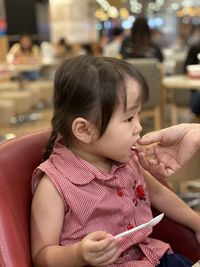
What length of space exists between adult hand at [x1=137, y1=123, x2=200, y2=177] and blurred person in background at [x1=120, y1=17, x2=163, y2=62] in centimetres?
369

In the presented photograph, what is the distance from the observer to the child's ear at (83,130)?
38.1 inches

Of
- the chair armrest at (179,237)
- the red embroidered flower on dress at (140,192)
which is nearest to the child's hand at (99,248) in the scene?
the red embroidered flower on dress at (140,192)

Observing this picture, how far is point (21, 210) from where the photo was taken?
0.98 m

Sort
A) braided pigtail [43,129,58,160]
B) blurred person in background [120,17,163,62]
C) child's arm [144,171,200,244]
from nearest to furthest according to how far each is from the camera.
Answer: braided pigtail [43,129,58,160] < child's arm [144,171,200,244] < blurred person in background [120,17,163,62]

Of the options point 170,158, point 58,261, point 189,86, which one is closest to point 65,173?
point 58,261

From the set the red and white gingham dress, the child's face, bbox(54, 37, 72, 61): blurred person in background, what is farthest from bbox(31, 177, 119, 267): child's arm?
bbox(54, 37, 72, 61): blurred person in background

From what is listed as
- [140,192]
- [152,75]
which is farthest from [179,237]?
[152,75]

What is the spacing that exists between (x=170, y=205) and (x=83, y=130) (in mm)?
352

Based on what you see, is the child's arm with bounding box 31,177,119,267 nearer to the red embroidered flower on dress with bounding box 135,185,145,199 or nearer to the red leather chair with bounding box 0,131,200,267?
the red leather chair with bounding box 0,131,200,267

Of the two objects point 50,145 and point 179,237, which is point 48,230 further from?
point 179,237

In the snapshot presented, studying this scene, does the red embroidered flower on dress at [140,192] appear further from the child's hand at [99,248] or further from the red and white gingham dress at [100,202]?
the child's hand at [99,248]

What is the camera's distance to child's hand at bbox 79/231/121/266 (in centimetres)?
78

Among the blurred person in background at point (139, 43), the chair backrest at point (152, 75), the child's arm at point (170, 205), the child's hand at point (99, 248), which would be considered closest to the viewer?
the child's hand at point (99, 248)

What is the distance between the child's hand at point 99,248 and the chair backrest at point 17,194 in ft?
0.43
